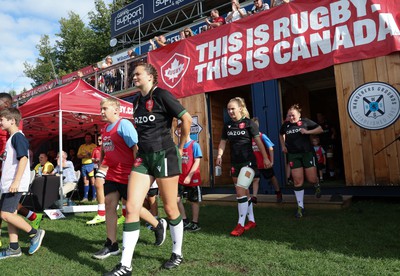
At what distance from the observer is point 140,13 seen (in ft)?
70.8

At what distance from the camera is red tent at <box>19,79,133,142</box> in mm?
7699

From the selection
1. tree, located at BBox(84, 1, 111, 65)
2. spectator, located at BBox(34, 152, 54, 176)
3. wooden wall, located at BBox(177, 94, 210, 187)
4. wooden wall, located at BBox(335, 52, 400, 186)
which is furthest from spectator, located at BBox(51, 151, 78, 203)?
tree, located at BBox(84, 1, 111, 65)

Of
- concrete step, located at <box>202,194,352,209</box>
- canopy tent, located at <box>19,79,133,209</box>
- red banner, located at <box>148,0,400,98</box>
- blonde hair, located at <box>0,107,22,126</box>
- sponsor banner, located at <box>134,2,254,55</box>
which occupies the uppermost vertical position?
sponsor banner, located at <box>134,2,254,55</box>

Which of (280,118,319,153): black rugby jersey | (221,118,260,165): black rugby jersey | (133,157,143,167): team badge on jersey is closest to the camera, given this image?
(133,157,143,167): team badge on jersey

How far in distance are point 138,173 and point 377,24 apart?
18.4 feet

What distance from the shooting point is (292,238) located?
423 centimetres

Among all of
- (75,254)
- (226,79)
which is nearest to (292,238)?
(75,254)

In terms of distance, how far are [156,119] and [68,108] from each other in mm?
5363

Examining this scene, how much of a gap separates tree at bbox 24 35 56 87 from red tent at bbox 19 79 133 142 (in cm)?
3077

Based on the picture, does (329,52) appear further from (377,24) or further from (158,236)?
(158,236)

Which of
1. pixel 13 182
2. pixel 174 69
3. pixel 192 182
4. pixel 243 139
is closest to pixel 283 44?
pixel 174 69

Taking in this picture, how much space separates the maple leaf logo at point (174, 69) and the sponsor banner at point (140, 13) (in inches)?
414

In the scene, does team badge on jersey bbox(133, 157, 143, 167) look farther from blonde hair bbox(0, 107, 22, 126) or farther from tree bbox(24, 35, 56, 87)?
tree bbox(24, 35, 56, 87)

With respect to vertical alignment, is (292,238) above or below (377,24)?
below
